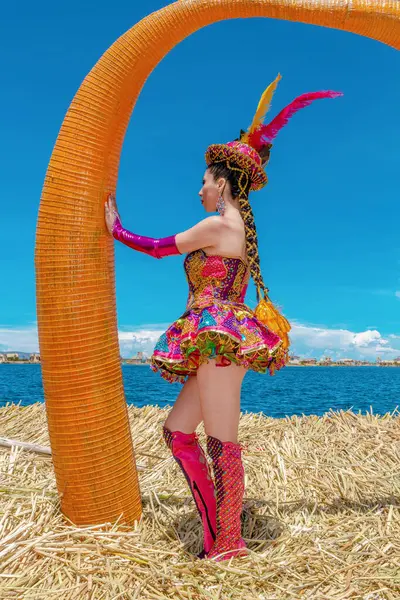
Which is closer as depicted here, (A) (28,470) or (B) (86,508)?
(B) (86,508)

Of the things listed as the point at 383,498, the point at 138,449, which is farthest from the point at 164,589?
the point at 138,449

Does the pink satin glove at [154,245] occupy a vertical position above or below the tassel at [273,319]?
above

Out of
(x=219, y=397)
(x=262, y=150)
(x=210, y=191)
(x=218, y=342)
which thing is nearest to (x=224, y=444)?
(x=219, y=397)

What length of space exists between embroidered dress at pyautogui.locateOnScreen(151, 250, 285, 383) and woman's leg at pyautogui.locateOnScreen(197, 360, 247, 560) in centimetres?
8

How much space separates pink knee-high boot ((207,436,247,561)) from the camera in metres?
3.13

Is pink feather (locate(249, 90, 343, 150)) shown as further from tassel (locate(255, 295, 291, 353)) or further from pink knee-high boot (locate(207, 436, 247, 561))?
pink knee-high boot (locate(207, 436, 247, 561))

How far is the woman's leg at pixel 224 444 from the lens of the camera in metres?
3.10

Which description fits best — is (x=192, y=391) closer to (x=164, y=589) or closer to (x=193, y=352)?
(x=193, y=352)

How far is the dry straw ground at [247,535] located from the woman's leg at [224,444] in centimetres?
16

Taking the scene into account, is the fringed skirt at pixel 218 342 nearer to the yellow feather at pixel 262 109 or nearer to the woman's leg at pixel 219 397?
the woman's leg at pixel 219 397

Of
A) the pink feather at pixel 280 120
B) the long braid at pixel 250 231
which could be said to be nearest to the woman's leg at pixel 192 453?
the long braid at pixel 250 231

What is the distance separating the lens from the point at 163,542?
11.5ft

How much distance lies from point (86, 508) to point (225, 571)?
0.93 metres

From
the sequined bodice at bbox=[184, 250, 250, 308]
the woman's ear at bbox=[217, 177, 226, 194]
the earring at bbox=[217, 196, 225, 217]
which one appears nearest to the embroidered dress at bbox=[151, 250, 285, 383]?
the sequined bodice at bbox=[184, 250, 250, 308]
